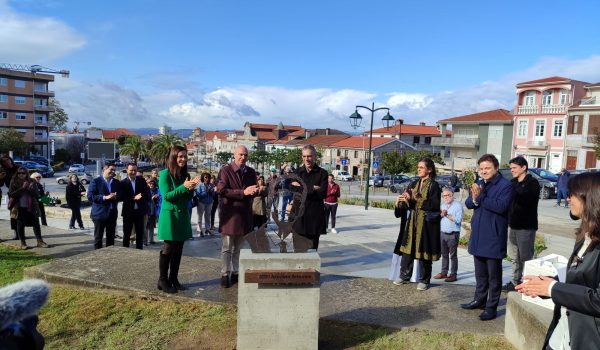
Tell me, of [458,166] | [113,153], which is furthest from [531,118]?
[113,153]

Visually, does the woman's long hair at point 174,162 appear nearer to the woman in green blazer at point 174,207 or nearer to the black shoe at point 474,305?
the woman in green blazer at point 174,207

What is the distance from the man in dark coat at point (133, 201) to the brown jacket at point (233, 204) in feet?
11.0

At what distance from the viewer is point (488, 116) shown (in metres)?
49.1

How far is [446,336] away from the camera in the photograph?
427cm

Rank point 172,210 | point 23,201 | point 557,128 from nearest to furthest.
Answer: point 172,210 < point 23,201 < point 557,128

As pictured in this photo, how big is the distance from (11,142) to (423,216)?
58.2 metres

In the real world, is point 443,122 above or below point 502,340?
above

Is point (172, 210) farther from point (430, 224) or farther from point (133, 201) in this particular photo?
point (133, 201)

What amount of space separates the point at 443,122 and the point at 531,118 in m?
13.1

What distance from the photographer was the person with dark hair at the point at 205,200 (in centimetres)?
1079


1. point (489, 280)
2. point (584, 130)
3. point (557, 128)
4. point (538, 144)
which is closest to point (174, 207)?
point (489, 280)

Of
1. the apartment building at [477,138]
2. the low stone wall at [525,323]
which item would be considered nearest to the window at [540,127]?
the apartment building at [477,138]

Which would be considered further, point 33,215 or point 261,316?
point 33,215

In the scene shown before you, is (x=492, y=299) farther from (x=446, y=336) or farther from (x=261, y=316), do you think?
(x=261, y=316)
